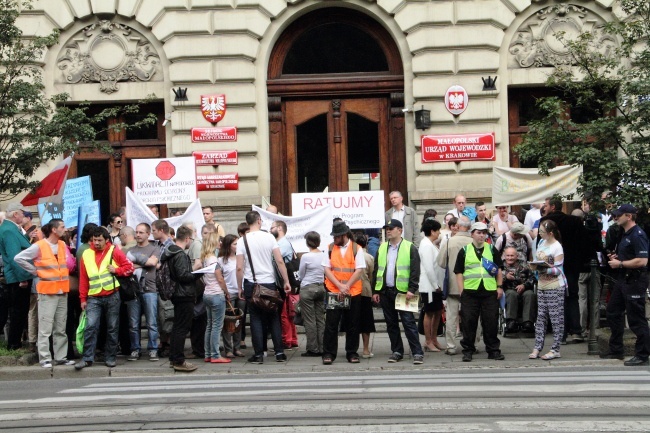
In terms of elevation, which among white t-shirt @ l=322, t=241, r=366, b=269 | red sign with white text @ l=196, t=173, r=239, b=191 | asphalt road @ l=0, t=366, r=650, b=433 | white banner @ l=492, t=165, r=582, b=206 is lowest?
asphalt road @ l=0, t=366, r=650, b=433

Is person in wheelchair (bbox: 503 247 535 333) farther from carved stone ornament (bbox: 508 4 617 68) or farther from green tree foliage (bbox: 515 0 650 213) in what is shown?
carved stone ornament (bbox: 508 4 617 68)

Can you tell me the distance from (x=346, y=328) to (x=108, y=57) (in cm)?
1054

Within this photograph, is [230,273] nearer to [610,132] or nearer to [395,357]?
[395,357]

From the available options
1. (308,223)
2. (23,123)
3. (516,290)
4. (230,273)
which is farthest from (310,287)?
(23,123)

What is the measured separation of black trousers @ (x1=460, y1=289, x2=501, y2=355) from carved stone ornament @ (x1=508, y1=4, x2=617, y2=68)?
8.95 metres

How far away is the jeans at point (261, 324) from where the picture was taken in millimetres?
16312

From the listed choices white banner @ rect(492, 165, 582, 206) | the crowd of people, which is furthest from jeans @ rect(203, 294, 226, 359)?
white banner @ rect(492, 165, 582, 206)

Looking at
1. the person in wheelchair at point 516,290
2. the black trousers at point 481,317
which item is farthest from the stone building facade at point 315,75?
the black trousers at point 481,317

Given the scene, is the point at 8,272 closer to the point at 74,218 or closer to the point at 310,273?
the point at 74,218

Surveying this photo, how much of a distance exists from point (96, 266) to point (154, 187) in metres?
4.31

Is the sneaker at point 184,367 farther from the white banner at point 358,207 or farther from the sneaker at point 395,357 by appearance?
the white banner at point 358,207

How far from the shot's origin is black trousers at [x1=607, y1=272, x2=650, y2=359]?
14758mm

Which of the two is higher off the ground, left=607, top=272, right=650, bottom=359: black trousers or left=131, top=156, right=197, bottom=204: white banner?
left=131, top=156, right=197, bottom=204: white banner

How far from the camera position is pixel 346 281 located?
16.2 meters
